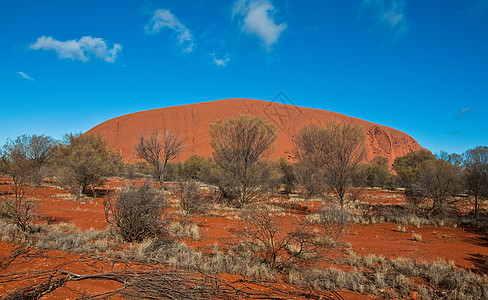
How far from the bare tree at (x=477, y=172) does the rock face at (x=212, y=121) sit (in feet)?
146

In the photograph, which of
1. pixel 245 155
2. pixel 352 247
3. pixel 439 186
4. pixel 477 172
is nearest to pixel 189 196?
pixel 245 155

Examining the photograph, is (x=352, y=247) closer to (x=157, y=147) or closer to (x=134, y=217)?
(x=134, y=217)

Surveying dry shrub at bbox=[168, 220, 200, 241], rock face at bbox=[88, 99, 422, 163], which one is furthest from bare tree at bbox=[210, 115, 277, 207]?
rock face at bbox=[88, 99, 422, 163]

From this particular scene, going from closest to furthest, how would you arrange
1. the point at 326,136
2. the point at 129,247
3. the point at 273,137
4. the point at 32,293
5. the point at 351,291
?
the point at 32,293 < the point at 351,291 < the point at 129,247 < the point at 326,136 < the point at 273,137

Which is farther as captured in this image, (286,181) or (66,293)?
(286,181)

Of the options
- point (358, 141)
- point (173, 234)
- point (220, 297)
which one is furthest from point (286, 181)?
point (220, 297)

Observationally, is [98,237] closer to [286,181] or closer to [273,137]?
[273,137]

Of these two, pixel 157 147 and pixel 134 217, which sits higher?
pixel 157 147

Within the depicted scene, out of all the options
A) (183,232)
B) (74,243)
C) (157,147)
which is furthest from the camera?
(157,147)

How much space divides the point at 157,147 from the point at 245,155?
11300 mm

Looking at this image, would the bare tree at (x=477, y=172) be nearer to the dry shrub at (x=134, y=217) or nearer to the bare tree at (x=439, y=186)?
the bare tree at (x=439, y=186)

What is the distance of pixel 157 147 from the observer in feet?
76.5

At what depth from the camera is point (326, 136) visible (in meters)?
15.5

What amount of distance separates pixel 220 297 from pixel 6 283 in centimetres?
329
